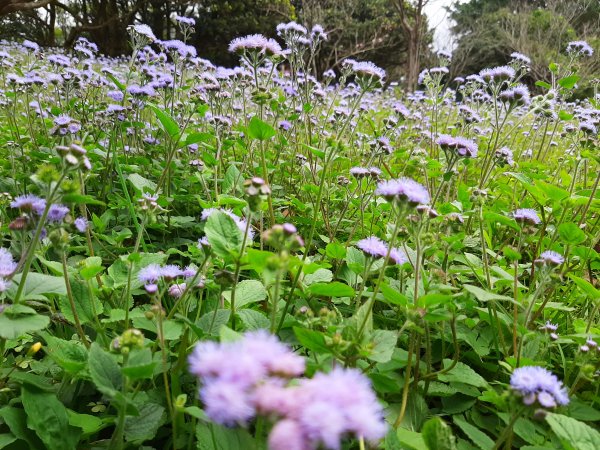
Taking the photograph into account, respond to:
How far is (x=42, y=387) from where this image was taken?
1517 mm

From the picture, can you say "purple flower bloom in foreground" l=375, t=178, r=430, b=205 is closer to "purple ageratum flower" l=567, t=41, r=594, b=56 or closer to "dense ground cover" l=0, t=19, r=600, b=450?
"dense ground cover" l=0, t=19, r=600, b=450

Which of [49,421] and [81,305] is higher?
[81,305]

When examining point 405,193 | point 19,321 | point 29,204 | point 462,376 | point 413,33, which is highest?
point 413,33

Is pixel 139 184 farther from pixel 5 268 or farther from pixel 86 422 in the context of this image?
pixel 86 422

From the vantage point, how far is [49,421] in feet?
4.71

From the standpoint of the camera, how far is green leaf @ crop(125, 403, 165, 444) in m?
1.42

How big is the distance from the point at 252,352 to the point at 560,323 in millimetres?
2258

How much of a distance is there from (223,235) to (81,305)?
685mm

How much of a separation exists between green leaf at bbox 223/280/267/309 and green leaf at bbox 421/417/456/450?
2.91ft

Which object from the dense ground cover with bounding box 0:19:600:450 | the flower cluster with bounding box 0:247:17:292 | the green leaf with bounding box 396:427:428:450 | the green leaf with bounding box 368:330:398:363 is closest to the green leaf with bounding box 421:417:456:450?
the dense ground cover with bounding box 0:19:600:450

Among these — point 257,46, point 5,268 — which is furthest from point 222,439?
point 257,46

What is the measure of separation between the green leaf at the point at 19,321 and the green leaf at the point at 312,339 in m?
0.73

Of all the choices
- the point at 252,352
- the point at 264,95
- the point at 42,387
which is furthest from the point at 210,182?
the point at 252,352

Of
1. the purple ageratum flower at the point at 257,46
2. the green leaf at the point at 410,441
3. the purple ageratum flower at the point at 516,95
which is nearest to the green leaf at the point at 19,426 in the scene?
the green leaf at the point at 410,441
